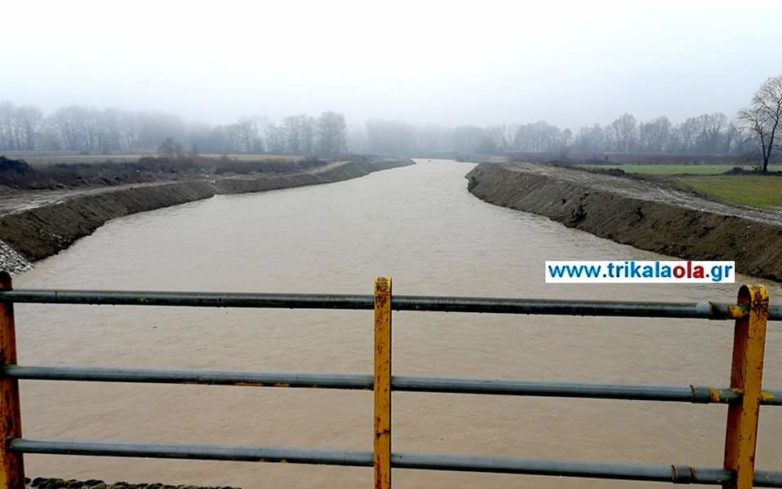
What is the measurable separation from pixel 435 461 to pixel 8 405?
1721mm

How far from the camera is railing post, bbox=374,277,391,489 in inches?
81.3

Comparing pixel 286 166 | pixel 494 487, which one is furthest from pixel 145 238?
pixel 286 166

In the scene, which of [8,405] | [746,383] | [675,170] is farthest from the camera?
[675,170]

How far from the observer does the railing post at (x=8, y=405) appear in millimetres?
2168

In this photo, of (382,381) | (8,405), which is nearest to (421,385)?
(382,381)

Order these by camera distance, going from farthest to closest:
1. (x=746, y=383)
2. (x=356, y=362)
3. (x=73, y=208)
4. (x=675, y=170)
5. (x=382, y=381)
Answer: (x=675, y=170) < (x=73, y=208) < (x=356, y=362) < (x=382, y=381) < (x=746, y=383)

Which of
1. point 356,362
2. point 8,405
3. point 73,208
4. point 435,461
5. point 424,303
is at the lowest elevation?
point 356,362

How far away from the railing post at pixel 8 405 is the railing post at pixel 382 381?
1412mm

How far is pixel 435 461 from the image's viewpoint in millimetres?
2139

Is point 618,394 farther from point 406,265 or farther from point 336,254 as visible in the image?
point 336,254

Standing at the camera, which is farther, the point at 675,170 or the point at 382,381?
the point at 675,170

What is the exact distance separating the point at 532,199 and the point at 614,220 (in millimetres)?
9776

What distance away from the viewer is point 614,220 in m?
24.8

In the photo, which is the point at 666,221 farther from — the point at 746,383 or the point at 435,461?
the point at 435,461
